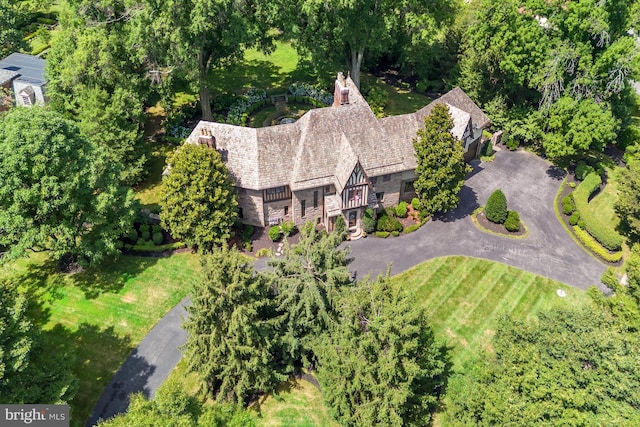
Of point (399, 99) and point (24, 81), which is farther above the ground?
point (24, 81)

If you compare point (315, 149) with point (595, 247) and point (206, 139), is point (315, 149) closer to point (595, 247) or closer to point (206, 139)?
point (206, 139)

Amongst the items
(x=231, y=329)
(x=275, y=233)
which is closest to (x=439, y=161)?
(x=275, y=233)

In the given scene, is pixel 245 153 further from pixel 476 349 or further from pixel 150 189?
pixel 476 349

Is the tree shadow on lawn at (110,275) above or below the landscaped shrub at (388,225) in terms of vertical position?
below

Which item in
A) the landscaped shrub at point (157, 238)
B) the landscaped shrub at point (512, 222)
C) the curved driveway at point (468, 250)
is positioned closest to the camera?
the curved driveway at point (468, 250)

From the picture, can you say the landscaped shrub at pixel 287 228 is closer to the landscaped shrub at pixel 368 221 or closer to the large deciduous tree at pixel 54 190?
the landscaped shrub at pixel 368 221

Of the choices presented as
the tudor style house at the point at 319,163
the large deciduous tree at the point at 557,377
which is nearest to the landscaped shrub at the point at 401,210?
the tudor style house at the point at 319,163

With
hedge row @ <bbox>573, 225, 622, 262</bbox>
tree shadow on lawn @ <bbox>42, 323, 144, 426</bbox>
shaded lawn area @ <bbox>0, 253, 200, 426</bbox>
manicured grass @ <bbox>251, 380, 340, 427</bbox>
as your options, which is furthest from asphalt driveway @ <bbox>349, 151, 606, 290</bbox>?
tree shadow on lawn @ <bbox>42, 323, 144, 426</bbox>
